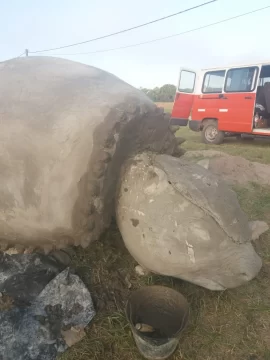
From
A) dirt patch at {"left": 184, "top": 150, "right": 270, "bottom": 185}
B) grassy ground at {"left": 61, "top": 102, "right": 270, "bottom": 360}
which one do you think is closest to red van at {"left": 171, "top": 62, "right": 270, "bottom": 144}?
dirt patch at {"left": 184, "top": 150, "right": 270, "bottom": 185}

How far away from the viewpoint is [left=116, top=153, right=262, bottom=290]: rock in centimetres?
186

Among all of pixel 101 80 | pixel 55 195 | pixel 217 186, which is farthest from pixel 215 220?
pixel 101 80

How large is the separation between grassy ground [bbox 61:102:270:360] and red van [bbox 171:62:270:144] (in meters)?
6.27

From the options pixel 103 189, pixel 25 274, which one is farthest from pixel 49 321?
pixel 103 189

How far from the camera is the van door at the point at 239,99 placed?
8.12 m

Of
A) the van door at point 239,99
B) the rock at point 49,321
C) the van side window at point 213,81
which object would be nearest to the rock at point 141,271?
the rock at point 49,321

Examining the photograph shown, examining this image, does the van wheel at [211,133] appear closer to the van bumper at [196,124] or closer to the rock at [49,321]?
the van bumper at [196,124]

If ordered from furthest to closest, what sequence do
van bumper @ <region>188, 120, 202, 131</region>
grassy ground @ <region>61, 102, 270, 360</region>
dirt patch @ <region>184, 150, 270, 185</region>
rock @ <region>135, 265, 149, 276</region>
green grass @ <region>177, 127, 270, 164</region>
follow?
van bumper @ <region>188, 120, 202, 131</region> → green grass @ <region>177, 127, 270, 164</region> → dirt patch @ <region>184, 150, 270, 185</region> → rock @ <region>135, 265, 149, 276</region> → grassy ground @ <region>61, 102, 270, 360</region>

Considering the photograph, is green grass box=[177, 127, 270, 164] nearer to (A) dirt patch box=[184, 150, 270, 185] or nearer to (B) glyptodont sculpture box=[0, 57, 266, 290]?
(A) dirt patch box=[184, 150, 270, 185]

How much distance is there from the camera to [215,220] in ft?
6.06

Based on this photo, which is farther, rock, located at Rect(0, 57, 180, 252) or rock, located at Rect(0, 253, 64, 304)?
rock, located at Rect(0, 253, 64, 304)

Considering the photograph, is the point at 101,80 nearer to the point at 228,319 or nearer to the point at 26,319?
the point at 26,319

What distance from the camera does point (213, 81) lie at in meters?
9.05

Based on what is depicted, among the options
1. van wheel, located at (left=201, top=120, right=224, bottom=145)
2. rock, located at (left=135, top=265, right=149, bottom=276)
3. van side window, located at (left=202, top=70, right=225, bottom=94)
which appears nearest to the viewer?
rock, located at (left=135, top=265, right=149, bottom=276)
